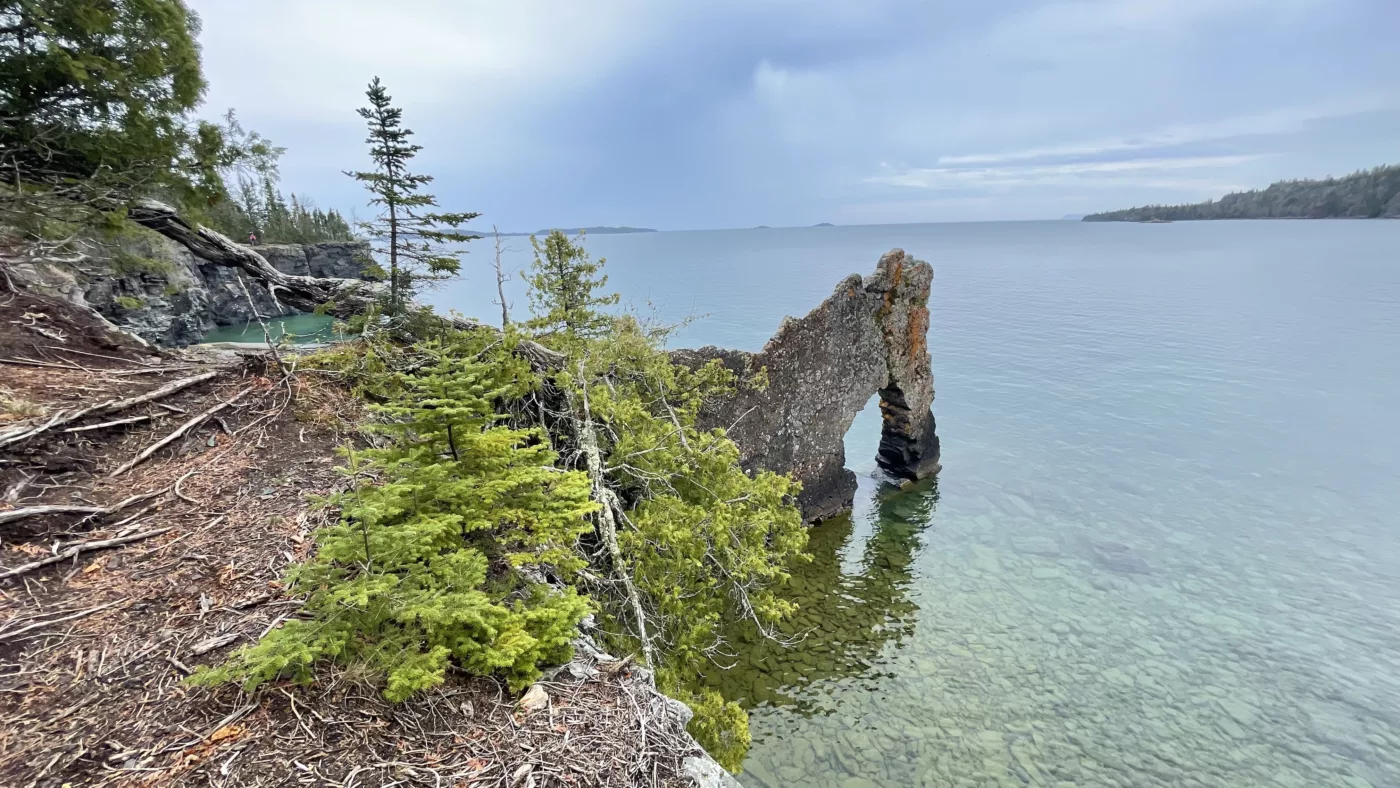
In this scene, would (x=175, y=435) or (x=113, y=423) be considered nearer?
(x=113, y=423)

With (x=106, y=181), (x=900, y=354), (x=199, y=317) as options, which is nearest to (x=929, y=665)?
(x=900, y=354)

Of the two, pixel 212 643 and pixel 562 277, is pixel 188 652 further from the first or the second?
pixel 562 277

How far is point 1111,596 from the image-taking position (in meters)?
11.7

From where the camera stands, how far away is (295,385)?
255 inches

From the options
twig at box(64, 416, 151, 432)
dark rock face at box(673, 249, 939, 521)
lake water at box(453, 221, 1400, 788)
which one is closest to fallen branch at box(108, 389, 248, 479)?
twig at box(64, 416, 151, 432)

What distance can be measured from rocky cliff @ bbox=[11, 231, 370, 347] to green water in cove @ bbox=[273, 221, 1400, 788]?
492 centimetres

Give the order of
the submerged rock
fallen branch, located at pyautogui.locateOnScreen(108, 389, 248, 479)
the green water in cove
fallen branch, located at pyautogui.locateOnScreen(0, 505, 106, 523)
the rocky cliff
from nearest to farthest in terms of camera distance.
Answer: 1. fallen branch, located at pyautogui.locateOnScreen(0, 505, 106, 523)
2. fallen branch, located at pyautogui.locateOnScreen(108, 389, 248, 479)
3. the green water in cove
4. the rocky cliff
5. the submerged rock

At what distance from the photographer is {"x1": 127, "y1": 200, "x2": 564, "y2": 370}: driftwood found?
24.9 feet

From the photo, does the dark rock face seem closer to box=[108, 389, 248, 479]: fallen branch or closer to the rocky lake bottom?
the rocky lake bottom

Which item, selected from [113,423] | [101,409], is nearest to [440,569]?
[113,423]

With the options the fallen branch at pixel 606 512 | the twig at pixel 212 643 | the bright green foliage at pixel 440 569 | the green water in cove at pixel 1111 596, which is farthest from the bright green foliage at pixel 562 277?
the twig at pixel 212 643

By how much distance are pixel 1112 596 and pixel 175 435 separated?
15.0 metres

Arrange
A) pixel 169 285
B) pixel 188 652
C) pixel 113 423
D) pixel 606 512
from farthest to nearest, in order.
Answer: pixel 169 285 < pixel 606 512 < pixel 113 423 < pixel 188 652

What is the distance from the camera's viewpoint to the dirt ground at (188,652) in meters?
2.70
